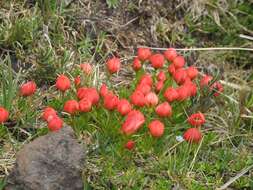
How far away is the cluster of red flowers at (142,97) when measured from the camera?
340 cm

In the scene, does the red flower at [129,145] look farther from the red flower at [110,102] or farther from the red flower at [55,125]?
the red flower at [55,125]

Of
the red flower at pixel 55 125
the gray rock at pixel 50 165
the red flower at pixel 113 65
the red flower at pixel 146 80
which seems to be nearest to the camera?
the gray rock at pixel 50 165

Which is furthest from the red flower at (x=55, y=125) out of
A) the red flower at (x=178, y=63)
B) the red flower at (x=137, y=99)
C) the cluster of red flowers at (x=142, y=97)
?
the red flower at (x=178, y=63)

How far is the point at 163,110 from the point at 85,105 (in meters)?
0.46

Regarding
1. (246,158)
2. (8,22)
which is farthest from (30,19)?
(246,158)

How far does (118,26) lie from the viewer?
488cm

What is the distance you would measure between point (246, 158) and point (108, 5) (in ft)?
5.98

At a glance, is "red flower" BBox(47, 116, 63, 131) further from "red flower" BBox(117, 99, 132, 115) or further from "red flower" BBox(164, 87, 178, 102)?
"red flower" BBox(164, 87, 178, 102)

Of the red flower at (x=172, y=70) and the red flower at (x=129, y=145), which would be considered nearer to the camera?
the red flower at (x=129, y=145)

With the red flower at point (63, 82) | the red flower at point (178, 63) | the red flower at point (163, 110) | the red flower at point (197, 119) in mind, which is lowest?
the red flower at point (197, 119)

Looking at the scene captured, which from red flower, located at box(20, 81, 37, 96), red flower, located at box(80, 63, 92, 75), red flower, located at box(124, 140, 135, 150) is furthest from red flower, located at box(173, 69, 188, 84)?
red flower, located at box(20, 81, 37, 96)

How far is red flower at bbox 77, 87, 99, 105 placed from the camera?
11.5 feet

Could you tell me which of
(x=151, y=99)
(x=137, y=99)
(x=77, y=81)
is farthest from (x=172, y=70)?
(x=77, y=81)

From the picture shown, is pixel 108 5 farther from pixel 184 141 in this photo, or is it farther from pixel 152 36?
pixel 184 141
